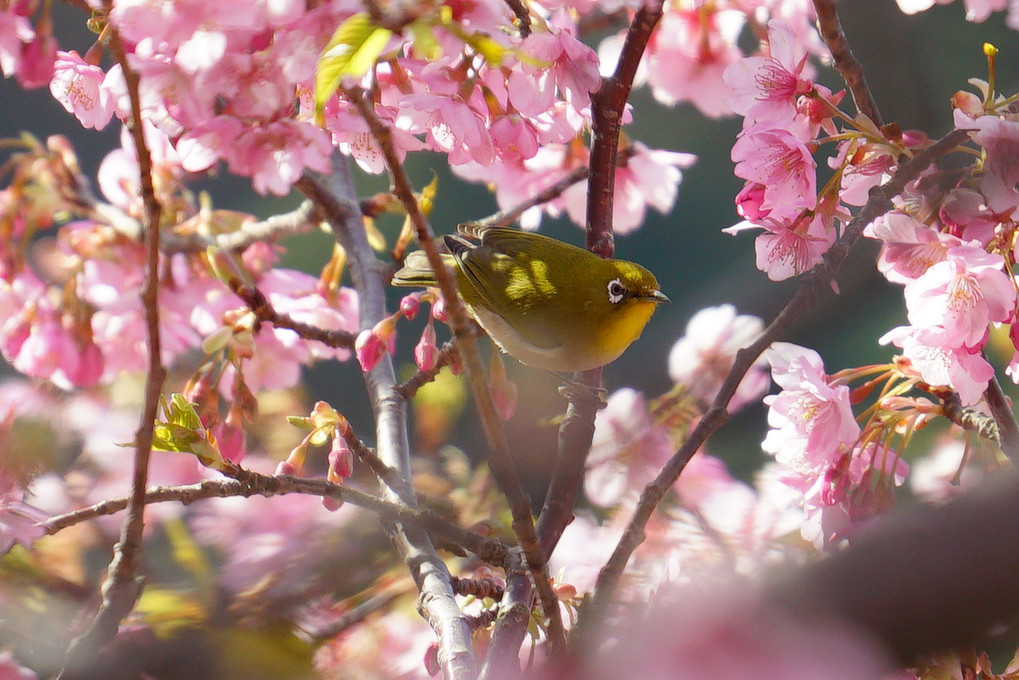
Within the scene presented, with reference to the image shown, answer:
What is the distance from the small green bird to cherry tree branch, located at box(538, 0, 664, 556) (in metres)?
0.32

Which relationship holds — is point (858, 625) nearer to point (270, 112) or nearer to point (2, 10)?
point (270, 112)

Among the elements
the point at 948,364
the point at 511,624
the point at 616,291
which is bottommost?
the point at 511,624

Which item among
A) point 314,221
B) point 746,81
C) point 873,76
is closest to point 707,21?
point 873,76

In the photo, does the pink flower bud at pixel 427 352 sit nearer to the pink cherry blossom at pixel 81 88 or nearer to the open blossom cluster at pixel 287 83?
the open blossom cluster at pixel 287 83

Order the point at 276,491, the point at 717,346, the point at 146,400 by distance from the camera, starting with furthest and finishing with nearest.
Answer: the point at 717,346 → the point at 276,491 → the point at 146,400

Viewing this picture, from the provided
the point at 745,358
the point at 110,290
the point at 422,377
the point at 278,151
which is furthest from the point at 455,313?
the point at 110,290

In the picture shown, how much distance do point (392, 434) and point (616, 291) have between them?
449mm

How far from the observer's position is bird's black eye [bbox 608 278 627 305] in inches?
44.8

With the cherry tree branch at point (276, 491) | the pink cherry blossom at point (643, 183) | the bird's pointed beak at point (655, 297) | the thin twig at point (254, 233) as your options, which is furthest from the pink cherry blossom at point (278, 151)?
the bird's pointed beak at point (655, 297)

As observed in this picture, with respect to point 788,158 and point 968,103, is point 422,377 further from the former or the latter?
point 968,103

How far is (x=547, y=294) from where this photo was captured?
1164mm

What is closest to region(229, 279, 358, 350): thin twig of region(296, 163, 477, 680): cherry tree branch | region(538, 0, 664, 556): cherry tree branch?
region(296, 163, 477, 680): cherry tree branch

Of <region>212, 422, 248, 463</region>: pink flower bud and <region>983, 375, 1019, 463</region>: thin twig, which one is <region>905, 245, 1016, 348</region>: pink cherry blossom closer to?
<region>983, 375, 1019, 463</region>: thin twig

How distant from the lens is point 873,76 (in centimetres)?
121
